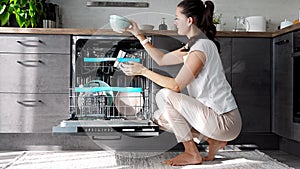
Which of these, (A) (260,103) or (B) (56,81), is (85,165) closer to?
(B) (56,81)

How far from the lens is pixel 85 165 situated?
2.87m

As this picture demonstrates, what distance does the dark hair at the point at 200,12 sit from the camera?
2.85 m

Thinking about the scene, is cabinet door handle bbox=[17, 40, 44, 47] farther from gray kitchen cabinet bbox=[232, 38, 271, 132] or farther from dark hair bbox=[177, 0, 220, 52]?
gray kitchen cabinet bbox=[232, 38, 271, 132]

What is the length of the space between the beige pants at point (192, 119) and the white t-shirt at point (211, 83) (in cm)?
5

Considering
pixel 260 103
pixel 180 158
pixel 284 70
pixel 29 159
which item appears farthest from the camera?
pixel 260 103

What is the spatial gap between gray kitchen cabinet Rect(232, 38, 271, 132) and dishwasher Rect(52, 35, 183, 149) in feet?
1.59

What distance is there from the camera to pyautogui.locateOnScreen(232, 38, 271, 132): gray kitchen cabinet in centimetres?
365

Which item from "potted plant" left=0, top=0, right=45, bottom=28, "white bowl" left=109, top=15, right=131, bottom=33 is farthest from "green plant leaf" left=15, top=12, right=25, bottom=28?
"white bowl" left=109, top=15, right=131, bottom=33

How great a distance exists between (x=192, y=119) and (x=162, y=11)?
1.71 m

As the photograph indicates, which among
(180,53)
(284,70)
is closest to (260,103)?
(284,70)

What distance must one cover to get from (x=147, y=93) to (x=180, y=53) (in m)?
0.43

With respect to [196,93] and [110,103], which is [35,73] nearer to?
[110,103]

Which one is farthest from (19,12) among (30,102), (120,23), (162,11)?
(162,11)

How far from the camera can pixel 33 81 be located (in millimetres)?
3492
